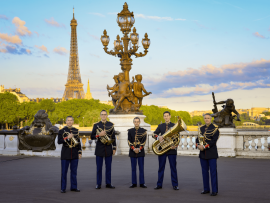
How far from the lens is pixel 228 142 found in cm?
1498

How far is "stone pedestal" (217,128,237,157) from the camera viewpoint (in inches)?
586

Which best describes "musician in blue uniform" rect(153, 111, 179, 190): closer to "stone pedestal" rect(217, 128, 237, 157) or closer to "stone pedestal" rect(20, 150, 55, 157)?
"stone pedestal" rect(217, 128, 237, 157)

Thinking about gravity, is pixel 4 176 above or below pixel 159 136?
below

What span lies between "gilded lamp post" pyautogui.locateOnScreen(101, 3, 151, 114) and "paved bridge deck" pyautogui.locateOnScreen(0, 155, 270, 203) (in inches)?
183

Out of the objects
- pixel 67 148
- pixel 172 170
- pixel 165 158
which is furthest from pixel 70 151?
pixel 172 170

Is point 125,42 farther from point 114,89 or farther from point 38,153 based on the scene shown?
point 38,153

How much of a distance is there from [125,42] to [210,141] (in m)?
10.9

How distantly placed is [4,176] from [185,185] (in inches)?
188

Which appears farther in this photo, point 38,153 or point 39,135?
point 38,153

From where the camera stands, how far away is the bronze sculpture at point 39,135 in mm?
15266

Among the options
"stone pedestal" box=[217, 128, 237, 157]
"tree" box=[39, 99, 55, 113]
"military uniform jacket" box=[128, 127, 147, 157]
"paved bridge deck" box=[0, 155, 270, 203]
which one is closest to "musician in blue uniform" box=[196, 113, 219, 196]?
"paved bridge deck" box=[0, 155, 270, 203]

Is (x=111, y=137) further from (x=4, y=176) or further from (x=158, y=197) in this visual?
(x=4, y=176)

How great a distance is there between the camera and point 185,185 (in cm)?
870

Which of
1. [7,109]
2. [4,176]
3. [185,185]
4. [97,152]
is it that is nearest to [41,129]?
[4,176]
